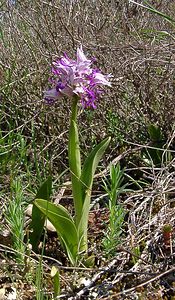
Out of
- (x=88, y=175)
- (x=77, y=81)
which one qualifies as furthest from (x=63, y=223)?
(x=77, y=81)

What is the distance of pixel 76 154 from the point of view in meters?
1.89

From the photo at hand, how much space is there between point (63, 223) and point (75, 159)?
234 millimetres

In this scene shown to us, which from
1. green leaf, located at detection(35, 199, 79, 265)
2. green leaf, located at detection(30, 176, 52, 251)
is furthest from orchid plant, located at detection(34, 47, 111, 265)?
green leaf, located at detection(30, 176, 52, 251)

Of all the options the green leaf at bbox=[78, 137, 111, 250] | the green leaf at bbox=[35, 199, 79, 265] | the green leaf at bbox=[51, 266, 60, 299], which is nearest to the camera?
the green leaf at bbox=[51, 266, 60, 299]

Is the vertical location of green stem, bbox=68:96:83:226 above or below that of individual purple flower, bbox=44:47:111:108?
below

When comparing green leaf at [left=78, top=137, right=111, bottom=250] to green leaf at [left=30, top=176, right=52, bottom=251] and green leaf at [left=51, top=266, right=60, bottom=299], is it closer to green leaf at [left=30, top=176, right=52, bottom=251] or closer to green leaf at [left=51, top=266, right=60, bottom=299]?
green leaf at [left=30, top=176, right=52, bottom=251]

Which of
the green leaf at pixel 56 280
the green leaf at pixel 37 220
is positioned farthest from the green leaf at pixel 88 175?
the green leaf at pixel 56 280

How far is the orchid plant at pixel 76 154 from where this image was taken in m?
1.82

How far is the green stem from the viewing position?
1.87 m

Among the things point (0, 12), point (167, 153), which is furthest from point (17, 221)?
point (0, 12)

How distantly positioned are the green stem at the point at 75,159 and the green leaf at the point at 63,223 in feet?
0.25

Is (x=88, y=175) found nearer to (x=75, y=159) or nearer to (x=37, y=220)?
(x=75, y=159)

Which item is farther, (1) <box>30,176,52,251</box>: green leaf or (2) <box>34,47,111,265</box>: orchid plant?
(1) <box>30,176,52,251</box>: green leaf

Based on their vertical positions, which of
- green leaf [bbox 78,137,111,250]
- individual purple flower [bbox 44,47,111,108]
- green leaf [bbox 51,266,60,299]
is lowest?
green leaf [bbox 51,266,60,299]
